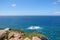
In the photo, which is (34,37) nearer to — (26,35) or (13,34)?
(26,35)

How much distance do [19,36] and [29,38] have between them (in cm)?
38

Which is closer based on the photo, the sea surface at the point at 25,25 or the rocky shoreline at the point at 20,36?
the rocky shoreline at the point at 20,36

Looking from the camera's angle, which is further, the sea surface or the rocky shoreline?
the sea surface

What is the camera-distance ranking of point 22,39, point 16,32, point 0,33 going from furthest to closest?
point 16,32
point 22,39
point 0,33

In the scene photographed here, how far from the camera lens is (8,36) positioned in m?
4.86

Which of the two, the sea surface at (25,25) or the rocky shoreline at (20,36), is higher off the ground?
the rocky shoreline at (20,36)

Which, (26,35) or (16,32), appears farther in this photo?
(16,32)

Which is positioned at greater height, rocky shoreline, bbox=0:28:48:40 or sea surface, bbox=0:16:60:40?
rocky shoreline, bbox=0:28:48:40

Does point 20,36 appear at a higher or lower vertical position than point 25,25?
higher

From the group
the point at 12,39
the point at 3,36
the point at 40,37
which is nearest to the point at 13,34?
the point at 12,39

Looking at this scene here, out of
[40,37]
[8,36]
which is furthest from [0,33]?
[40,37]

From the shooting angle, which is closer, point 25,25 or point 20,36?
point 20,36

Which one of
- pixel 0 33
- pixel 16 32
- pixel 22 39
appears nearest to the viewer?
pixel 0 33

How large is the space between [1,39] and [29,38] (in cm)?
85
